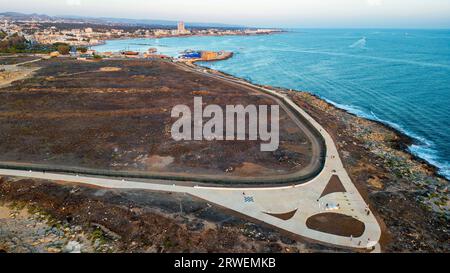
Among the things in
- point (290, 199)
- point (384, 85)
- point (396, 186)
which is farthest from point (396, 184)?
point (384, 85)

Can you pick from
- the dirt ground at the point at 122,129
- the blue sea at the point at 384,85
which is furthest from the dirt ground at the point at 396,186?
the dirt ground at the point at 122,129

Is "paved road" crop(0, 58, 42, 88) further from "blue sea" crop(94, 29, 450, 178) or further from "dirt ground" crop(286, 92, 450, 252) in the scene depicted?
"dirt ground" crop(286, 92, 450, 252)

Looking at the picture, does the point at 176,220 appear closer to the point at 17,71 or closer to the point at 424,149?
the point at 424,149

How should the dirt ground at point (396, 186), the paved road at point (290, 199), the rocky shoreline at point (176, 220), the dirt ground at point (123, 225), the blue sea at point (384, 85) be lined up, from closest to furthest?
the dirt ground at point (123, 225) < the rocky shoreline at point (176, 220) < the paved road at point (290, 199) < the dirt ground at point (396, 186) < the blue sea at point (384, 85)

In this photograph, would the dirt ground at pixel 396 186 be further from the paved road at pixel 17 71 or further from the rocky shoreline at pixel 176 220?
the paved road at pixel 17 71
